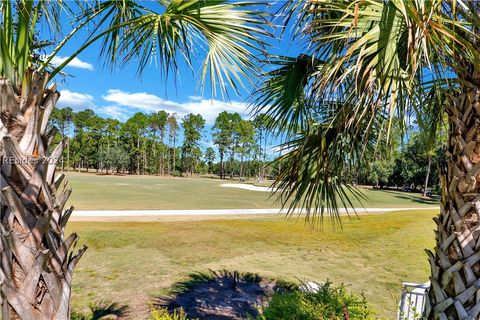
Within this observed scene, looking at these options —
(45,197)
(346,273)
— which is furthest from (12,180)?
(346,273)

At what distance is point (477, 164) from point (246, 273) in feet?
15.7

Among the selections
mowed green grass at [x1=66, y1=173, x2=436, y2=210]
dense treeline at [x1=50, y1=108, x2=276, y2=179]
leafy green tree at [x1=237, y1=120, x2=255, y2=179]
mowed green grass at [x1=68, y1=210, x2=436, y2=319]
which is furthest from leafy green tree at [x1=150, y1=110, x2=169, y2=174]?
mowed green grass at [x1=68, y1=210, x2=436, y2=319]

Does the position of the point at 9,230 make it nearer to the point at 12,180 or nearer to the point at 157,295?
the point at 12,180

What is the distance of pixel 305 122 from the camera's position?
3.49 m

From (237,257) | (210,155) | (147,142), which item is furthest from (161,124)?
(237,257)

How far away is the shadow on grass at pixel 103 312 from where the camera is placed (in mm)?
3961

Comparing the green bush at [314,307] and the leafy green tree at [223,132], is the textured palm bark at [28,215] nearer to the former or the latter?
the green bush at [314,307]

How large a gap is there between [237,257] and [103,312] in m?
3.47

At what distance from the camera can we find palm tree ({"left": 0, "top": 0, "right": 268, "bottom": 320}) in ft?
6.34

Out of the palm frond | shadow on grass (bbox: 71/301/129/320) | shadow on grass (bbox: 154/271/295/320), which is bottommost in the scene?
shadow on grass (bbox: 154/271/295/320)

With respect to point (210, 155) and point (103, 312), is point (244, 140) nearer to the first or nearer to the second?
point (210, 155)

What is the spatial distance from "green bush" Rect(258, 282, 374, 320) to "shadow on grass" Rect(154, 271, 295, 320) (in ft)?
1.56

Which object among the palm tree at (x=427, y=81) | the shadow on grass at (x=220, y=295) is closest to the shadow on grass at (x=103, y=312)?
the shadow on grass at (x=220, y=295)

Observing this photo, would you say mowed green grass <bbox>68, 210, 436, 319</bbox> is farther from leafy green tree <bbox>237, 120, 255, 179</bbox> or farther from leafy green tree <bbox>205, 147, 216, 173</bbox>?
leafy green tree <bbox>205, 147, 216, 173</bbox>
